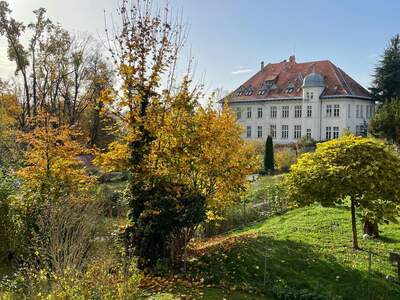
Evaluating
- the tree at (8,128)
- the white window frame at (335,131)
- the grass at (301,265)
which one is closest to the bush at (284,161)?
the white window frame at (335,131)

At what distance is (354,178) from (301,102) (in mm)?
38802

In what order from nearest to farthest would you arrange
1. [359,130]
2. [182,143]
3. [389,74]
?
[182,143], [389,74], [359,130]

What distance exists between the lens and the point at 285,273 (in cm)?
821

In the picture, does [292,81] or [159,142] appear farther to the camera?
[292,81]

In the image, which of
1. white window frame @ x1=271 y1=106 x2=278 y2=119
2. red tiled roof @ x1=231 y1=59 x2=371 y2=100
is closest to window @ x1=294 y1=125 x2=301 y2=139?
white window frame @ x1=271 y1=106 x2=278 y2=119

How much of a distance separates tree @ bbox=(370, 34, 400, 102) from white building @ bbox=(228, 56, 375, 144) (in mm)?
1841

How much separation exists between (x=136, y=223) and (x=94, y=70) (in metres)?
27.2

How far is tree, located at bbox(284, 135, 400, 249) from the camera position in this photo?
8.73 m

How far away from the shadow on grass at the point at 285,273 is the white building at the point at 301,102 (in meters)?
34.1

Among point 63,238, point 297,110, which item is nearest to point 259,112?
point 297,110

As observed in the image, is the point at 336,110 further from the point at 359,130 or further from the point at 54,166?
the point at 54,166

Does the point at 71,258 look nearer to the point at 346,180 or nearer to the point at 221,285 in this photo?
the point at 221,285

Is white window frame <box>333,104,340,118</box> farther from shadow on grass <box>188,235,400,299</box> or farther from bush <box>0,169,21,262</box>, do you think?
bush <box>0,169,21,262</box>

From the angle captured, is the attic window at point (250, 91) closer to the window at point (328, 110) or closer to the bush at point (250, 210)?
the window at point (328, 110)
